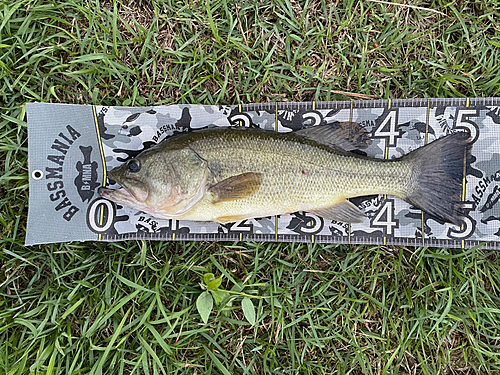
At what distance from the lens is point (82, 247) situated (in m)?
3.32

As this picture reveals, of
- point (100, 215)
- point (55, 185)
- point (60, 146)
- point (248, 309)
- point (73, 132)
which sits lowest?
point (248, 309)

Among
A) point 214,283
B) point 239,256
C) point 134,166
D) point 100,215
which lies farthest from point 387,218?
point 100,215

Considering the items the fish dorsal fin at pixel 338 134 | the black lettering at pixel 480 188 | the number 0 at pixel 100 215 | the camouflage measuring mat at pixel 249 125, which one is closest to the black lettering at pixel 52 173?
the camouflage measuring mat at pixel 249 125

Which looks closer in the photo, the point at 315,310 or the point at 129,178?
the point at 129,178

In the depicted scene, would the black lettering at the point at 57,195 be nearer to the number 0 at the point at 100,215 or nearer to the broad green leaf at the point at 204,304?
the number 0 at the point at 100,215

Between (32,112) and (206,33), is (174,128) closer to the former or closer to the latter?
(206,33)

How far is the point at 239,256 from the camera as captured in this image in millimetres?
3322

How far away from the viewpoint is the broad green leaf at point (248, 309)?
3045mm

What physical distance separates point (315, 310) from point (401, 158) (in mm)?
1650

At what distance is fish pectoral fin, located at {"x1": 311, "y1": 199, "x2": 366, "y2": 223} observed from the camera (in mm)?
3143

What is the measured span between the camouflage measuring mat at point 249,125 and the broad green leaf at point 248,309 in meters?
0.59

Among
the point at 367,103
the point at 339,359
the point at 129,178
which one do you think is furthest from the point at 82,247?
the point at 367,103

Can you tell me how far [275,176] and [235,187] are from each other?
0.37 m

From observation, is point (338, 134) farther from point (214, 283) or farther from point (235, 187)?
point (214, 283)
